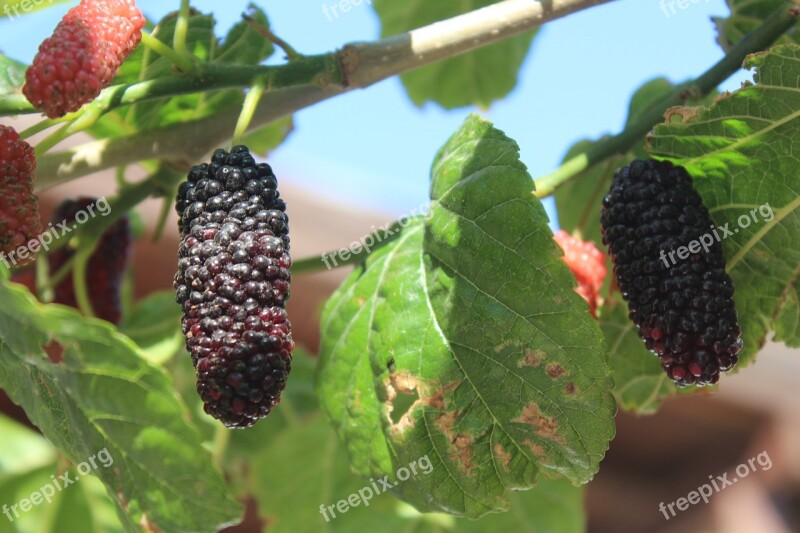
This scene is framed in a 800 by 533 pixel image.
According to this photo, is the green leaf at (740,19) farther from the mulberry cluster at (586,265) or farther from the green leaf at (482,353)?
the green leaf at (482,353)

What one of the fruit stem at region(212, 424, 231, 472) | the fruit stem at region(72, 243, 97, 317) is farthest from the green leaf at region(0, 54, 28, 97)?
the fruit stem at region(212, 424, 231, 472)

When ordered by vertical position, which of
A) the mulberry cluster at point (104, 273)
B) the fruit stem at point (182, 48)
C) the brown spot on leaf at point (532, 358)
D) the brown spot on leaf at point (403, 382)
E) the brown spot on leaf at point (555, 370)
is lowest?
the mulberry cluster at point (104, 273)

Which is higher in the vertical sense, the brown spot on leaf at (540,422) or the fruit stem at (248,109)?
the fruit stem at (248,109)

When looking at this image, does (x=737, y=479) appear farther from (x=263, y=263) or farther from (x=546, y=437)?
(x=263, y=263)

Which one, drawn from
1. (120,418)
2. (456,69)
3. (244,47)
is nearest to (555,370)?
(120,418)

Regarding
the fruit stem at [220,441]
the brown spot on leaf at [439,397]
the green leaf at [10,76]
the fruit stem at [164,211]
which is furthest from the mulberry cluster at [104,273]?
the brown spot on leaf at [439,397]
